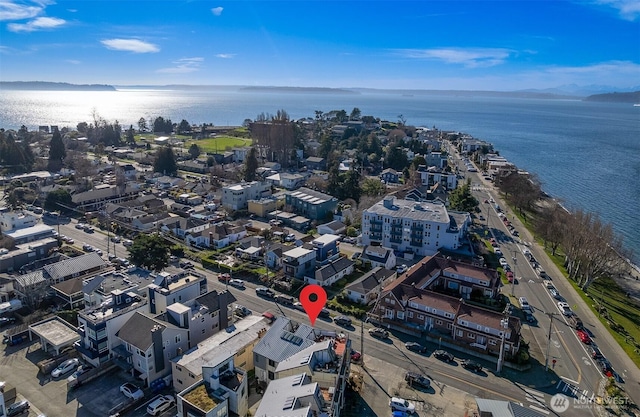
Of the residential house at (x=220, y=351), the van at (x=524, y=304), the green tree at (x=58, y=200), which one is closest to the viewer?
the residential house at (x=220, y=351)

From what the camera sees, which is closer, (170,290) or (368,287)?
(170,290)

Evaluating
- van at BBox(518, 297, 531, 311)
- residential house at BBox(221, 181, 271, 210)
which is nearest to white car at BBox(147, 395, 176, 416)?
van at BBox(518, 297, 531, 311)

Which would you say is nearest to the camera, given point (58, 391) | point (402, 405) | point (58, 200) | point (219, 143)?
point (402, 405)

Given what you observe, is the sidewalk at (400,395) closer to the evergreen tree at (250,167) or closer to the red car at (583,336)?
the red car at (583,336)

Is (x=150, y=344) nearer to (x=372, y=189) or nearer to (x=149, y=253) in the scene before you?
(x=149, y=253)

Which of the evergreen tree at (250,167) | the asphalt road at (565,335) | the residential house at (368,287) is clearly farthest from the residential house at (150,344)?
the evergreen tree at (250,167)

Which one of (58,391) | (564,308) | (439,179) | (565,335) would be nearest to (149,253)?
(58,391)

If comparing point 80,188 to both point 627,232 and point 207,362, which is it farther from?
point 627,232
